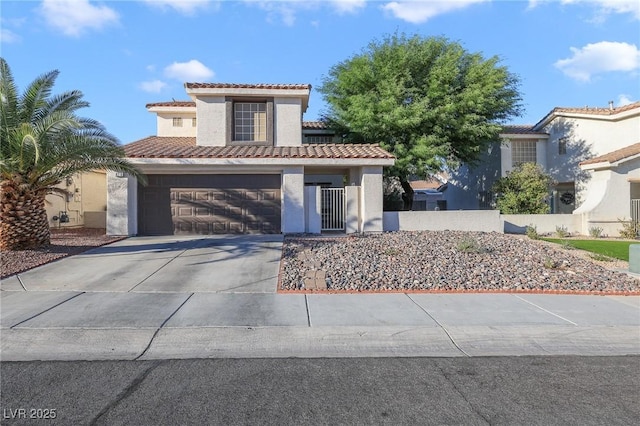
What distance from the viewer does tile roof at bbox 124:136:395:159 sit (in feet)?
49.3

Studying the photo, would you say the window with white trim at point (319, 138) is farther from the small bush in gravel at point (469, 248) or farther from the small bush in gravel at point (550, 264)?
the small bush in gravel at point (550, 264)

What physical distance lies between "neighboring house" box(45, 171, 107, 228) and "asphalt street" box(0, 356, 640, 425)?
15604 mm

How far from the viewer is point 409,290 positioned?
8.66 meters

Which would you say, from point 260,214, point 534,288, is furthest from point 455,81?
point 534,288

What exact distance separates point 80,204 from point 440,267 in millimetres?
17041

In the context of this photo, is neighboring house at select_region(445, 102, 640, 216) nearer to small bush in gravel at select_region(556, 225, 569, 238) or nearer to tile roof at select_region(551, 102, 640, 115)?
tile roof at select_region(551, 102, 640, 115)

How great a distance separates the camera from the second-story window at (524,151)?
25.8 metres

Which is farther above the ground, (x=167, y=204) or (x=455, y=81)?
(x=455, y=81)

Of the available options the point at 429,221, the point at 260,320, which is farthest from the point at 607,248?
the point at 260,320

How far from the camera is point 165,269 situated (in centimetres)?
992

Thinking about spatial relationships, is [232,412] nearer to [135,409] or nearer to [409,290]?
[135,409]

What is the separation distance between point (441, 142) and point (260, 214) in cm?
898

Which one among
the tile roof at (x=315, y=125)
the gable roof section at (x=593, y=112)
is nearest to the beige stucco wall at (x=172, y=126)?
the tile roof at (x=315, y=125)

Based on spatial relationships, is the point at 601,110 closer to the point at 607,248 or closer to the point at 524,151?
the point at 524,151
